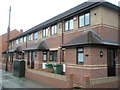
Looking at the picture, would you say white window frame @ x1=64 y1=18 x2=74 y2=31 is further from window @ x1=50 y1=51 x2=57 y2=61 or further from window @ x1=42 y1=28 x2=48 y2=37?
window @ x1=42 y1=28 x2=48 y2=37

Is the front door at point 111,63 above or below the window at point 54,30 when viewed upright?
below

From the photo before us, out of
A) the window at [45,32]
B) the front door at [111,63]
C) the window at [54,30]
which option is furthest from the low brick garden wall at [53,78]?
the window at [45,32]

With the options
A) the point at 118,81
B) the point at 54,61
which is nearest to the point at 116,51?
the point at 118,81

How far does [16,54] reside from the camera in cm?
2797

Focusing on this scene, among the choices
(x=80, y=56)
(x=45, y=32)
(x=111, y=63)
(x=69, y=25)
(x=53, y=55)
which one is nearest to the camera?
(x=80, y=56)

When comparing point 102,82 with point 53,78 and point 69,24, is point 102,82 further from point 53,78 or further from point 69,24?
point 69,24

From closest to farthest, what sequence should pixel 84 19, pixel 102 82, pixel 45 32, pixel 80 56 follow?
pixel 102 82, pixel 80 56, pixel 84 19, pixel 45 32

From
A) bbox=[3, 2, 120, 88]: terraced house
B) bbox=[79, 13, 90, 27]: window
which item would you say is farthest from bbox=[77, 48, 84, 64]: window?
bbox=[79, 13, 90, 27]: window

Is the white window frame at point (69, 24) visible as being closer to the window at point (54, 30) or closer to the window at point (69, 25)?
the window at point (69, 25)

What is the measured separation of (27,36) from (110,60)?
16.4 meters

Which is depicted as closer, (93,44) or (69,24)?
(93,44)

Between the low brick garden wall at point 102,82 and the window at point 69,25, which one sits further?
the window at point 69,25

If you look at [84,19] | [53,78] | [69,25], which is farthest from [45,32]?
[53,78]

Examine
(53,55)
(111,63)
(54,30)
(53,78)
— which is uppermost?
(54,30)
